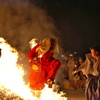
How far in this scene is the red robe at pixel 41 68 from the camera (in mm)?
3969

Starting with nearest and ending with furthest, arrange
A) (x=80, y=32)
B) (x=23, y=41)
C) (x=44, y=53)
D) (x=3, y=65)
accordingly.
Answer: (x=44, y=53) → (x=3, y=65) → (x=23, y=41) → (x=80, y=32)

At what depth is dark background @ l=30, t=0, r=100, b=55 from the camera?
6441mm

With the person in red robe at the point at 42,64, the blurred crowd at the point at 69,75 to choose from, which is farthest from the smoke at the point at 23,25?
the person in red robe at the point at 42,64

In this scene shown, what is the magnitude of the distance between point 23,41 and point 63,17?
1.57 metres

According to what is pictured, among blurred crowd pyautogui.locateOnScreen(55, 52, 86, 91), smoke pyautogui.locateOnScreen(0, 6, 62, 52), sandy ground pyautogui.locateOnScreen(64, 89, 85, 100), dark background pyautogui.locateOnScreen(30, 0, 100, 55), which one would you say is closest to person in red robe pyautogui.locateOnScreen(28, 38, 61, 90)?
sandy ground pyautogui.locateOnScreen(64, 89, 85, 100)

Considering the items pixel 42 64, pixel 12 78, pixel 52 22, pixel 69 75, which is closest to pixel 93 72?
pixel 42 64

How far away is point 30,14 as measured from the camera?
6113 mm

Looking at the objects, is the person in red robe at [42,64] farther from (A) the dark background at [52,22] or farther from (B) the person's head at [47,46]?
(A) the dark background at [52,22]

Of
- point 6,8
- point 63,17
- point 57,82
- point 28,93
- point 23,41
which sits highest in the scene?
point 63,17

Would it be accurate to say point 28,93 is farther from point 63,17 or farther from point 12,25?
point 63,17

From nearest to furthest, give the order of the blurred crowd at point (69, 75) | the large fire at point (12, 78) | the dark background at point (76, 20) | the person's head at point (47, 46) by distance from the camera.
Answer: the person's head at point (47, 46) → the large fire at point (12, 78) → the dark background at point (76, 20) → the blurred crowd at point (69, 75)

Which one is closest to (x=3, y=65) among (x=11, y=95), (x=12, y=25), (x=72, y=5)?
(x=11, y=95)

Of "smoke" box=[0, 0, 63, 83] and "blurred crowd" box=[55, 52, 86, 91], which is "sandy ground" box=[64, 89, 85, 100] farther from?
"smoke" box=[0, 0, 63, 83]

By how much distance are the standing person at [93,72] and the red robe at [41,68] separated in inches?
24.6
